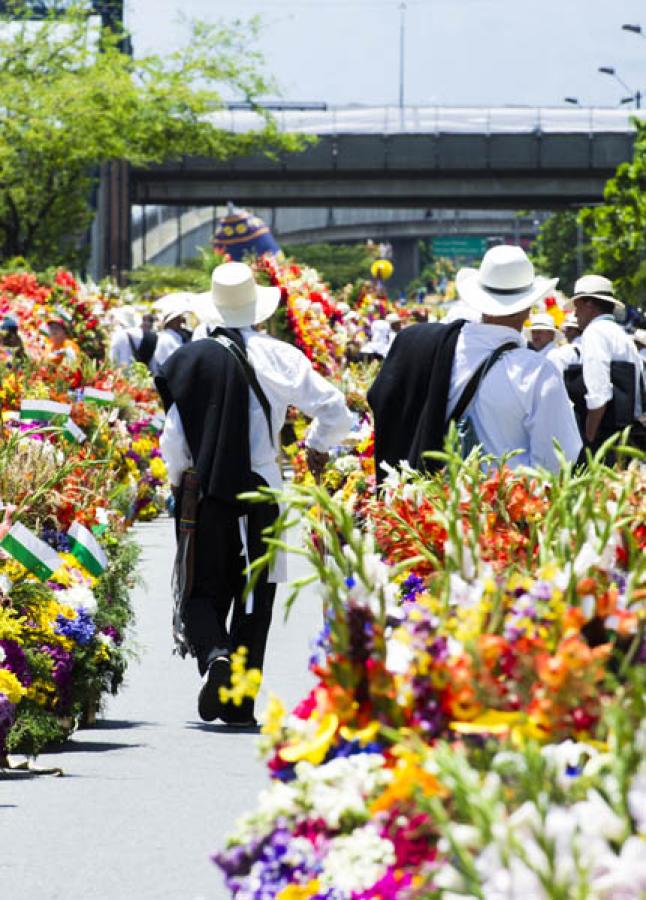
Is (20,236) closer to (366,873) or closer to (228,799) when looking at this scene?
(228,799)

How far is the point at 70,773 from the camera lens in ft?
24.3

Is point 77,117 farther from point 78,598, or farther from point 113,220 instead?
point 78,598

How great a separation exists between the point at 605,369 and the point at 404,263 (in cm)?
14567

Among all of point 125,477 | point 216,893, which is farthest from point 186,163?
point 216,893

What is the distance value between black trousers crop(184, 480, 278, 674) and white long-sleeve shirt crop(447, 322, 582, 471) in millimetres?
1788

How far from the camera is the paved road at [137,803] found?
18.8 ft

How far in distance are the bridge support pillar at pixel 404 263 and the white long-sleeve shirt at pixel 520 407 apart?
14840cm

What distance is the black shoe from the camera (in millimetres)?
8289

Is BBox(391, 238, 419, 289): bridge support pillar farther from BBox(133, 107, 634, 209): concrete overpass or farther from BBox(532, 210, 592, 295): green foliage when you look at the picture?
BBox(133, 107, 634, 209): concrete overpass

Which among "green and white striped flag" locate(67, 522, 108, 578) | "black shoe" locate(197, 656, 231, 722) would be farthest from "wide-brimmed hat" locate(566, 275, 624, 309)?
"green and white striped flag" locate(67, 522, 108, 578)

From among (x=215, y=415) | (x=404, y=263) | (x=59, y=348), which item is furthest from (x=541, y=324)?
(x=404, y=263)

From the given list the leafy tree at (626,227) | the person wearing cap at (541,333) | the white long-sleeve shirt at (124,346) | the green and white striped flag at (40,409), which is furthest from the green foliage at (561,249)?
the green and white striped flag at (40,409)

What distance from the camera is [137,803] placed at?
6.85 meters

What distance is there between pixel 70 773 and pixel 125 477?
10.6 meters
